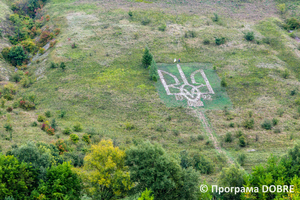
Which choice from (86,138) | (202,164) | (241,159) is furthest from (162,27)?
(241,159)

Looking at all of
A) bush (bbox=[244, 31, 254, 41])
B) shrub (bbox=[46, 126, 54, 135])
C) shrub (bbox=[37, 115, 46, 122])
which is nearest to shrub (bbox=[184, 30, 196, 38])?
bush (bbox=[244, 31, 254, 41])

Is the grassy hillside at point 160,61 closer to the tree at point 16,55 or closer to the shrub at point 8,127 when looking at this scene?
the shrub at point 8,127

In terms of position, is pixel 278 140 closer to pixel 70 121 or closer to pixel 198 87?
pixel 198 87

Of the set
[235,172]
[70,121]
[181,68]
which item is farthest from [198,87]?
[235,172]

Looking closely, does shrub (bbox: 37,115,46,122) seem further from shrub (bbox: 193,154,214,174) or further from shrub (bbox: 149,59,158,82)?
shrub (bbox: 193,154,214,174)

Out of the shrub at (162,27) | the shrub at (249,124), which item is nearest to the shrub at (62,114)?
the shrub at (249,124)
